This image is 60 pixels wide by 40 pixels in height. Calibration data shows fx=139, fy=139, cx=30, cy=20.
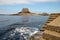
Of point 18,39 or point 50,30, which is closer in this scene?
point 50,30

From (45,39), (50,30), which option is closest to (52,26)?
(50,30)

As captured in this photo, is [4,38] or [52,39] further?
[4,38]

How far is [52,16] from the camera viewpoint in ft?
33.5

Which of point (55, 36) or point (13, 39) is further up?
point (55, 36)

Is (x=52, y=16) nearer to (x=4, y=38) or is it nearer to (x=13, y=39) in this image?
(x=13, y=39)

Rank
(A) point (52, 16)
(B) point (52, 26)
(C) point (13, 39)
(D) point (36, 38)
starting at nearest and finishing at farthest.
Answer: (B) point (52, 26)
(D) point (36, 38)
(A) point (52, 16)
(C) point (13, 39)

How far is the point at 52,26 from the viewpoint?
567cm

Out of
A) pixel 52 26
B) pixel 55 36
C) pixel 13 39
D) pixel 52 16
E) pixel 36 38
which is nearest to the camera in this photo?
pixel 55 36

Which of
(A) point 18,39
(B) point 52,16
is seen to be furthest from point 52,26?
(A) point 18,39

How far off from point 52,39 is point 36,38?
3285mm

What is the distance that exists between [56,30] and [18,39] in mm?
8032

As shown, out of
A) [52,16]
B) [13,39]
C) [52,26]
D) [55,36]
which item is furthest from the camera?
[13,39]

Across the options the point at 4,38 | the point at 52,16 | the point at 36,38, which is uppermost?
the point at 52,16

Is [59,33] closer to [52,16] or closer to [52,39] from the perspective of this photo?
[52,39]
